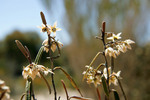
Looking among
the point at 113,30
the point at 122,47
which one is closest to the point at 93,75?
the point at 122,47

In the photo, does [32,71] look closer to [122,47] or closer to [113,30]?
[122,47]

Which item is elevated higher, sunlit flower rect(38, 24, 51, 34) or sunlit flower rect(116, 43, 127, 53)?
sunlit flower rect(38, 24, 51, 34)

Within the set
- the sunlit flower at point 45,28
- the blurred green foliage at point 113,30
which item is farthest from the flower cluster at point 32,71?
the blurred green foliage at point 113,30

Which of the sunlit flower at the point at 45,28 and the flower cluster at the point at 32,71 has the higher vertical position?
the sunlit flower at the point at 45,28

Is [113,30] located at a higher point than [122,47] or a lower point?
higher

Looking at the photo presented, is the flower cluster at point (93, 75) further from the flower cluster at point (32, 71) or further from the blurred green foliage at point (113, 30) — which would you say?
the blurred green foliage at point (113, 30)

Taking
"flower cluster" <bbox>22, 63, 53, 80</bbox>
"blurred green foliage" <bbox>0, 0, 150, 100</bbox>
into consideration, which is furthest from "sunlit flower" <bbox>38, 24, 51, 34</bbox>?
"blurred green foliage" <bbox>0, 0, 150, 100</bbox>

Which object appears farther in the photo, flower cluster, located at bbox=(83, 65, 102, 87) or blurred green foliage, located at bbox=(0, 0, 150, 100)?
blurred green foliage, located at bbox=(0, 0, 150, 100)

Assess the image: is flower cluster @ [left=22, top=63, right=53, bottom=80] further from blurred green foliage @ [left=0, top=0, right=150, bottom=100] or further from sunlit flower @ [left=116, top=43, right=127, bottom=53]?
blurred green foliage @ [left=0, top=0, right=150, bottom=100]

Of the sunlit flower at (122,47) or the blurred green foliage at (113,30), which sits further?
the blurred green foliage at (113,30)

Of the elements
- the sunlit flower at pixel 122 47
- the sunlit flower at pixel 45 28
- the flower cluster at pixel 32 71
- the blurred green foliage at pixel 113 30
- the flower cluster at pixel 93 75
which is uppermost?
the blurred green foliage at pixel 113 30

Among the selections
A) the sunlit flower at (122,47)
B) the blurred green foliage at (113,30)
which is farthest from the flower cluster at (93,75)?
the blurred green foliage at (113,30)
